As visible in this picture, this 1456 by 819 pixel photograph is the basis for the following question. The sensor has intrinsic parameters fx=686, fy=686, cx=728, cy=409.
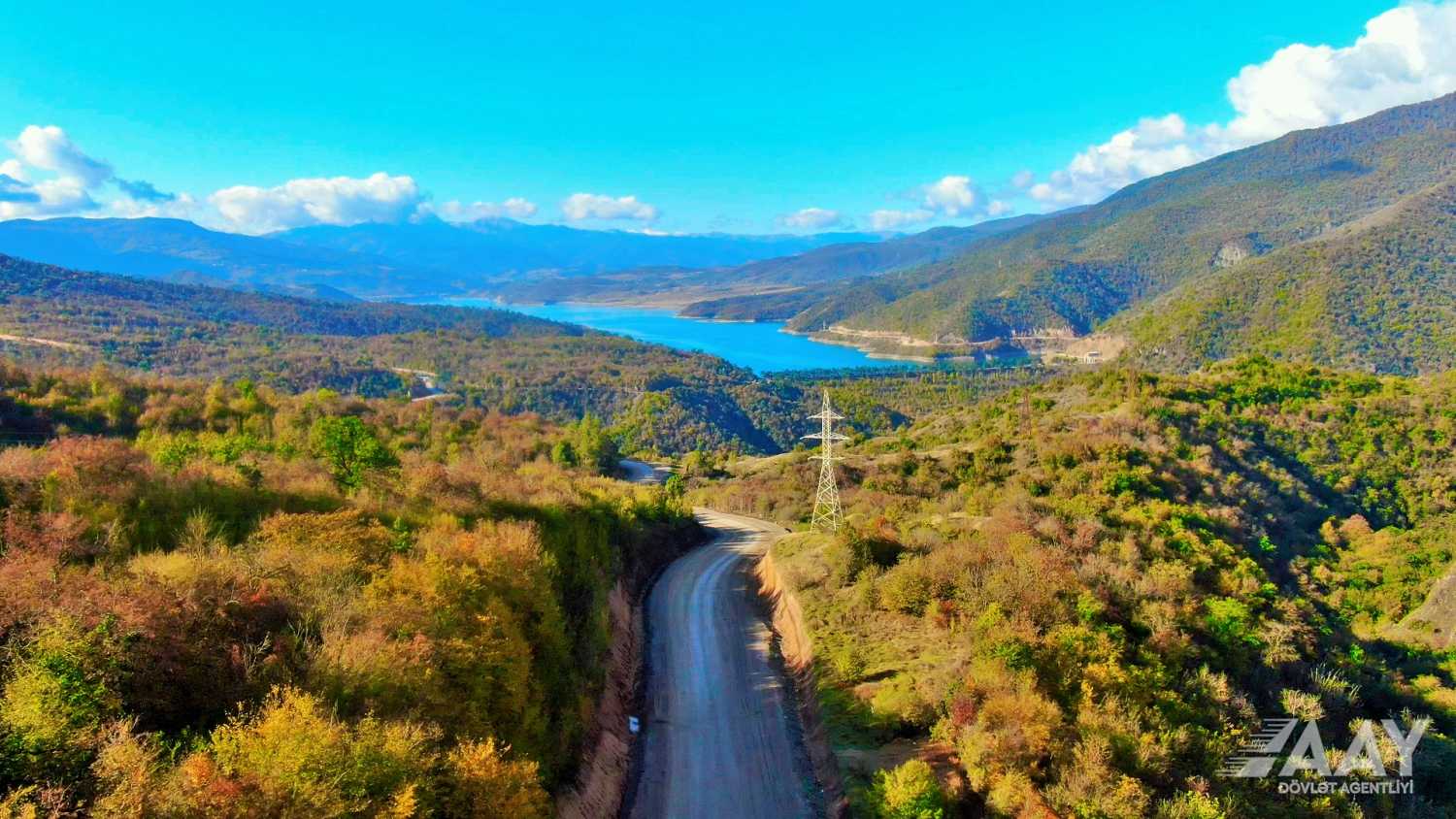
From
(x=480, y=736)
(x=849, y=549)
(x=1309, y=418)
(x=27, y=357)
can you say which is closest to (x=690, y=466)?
(x=849, y=549)

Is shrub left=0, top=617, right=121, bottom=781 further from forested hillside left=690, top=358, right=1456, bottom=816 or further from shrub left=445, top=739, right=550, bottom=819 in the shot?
forested hillside left=690, top=358, right=1456, bottom=816

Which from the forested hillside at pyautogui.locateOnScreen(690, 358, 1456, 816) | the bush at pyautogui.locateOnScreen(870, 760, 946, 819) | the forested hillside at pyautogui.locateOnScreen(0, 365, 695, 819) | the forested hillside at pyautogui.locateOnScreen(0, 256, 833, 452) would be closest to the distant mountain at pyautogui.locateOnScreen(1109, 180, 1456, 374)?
the forested hillside at pyautogui.locateOnScreen(690, 358, 1456, 816)

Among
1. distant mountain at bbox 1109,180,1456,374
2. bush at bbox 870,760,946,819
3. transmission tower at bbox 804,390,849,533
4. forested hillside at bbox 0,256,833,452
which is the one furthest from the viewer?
forested hillside at bbox 0,256,833,452

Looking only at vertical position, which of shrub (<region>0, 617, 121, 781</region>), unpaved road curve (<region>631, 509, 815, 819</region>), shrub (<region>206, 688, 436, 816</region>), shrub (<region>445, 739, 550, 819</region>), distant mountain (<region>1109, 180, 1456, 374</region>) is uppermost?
distant mountain (<region>1109, 180, 1456, 374</region>)

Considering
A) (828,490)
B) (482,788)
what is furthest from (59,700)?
(828,490)

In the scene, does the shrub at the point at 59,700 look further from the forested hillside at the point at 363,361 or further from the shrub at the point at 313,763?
the forested hillside at the point at 363,361

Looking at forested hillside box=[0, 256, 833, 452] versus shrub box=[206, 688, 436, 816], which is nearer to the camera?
shrub box=[206, 688, 436, 816]
